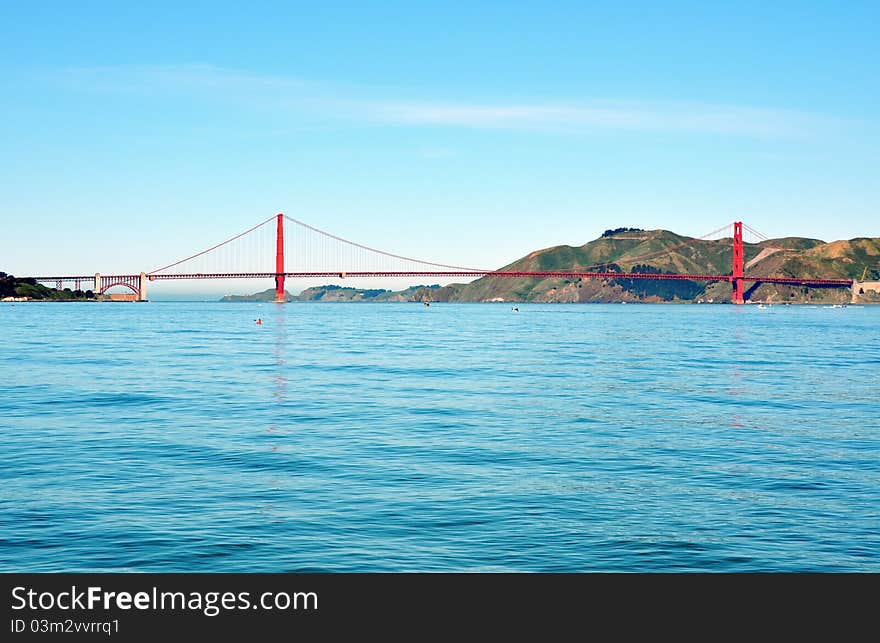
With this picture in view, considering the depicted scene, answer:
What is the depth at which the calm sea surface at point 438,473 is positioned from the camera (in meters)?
11.8

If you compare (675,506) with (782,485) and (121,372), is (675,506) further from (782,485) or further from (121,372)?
(121,372)

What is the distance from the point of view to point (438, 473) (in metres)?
17.3

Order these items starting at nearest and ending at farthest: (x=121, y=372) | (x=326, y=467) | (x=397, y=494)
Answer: (x=397, y=494) → (x=326, y=467) → (x=121, y=372)

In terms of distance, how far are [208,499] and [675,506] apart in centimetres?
777

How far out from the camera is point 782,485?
640 inches

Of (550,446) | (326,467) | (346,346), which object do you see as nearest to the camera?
(326,467)

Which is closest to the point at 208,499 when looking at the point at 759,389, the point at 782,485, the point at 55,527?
the point at 55,527

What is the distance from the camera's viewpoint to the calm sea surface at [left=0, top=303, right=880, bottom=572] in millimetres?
11781
